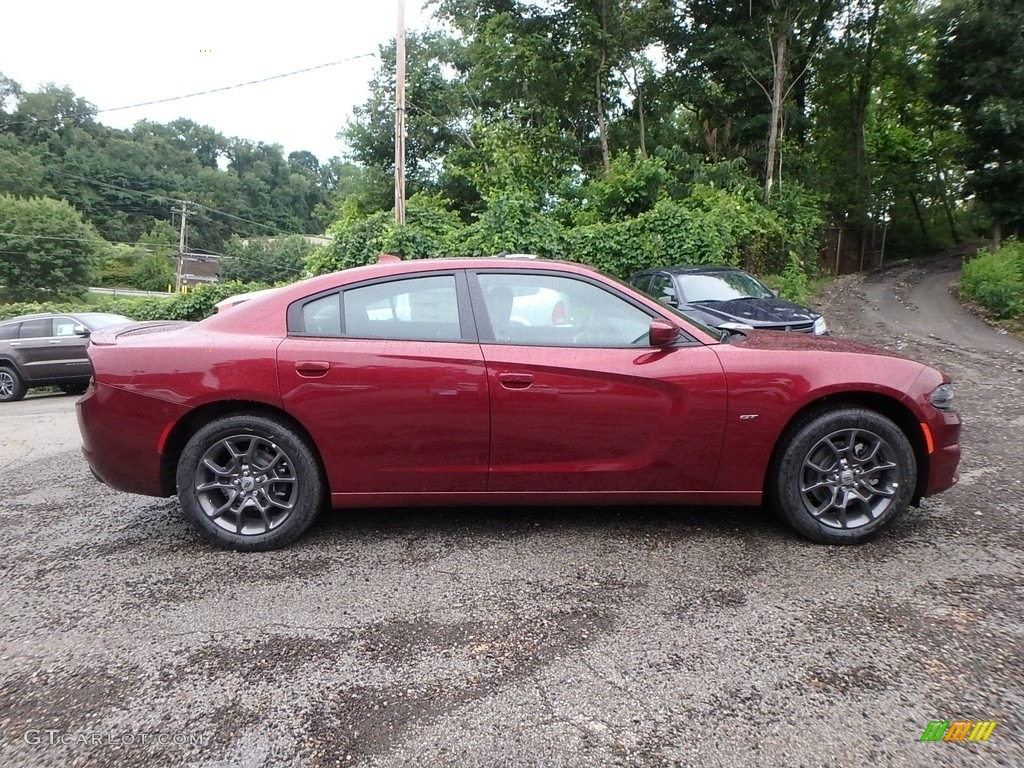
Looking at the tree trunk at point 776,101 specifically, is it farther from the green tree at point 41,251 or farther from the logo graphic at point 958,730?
the green tree at point 41,251

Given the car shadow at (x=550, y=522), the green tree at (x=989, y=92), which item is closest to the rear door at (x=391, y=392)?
the car shadow at (x=550, y=522)

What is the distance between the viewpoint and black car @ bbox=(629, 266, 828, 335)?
26.5 feet

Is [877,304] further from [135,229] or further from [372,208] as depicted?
[135,229]

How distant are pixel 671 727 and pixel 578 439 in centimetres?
147

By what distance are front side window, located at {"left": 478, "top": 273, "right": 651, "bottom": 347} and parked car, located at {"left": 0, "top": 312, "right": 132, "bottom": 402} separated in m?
10.6

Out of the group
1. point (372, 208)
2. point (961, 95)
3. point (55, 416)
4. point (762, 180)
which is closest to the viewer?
point (55, 416)

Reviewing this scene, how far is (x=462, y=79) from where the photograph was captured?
1012 inches

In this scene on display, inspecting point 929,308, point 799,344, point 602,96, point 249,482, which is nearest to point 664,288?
point 799,344

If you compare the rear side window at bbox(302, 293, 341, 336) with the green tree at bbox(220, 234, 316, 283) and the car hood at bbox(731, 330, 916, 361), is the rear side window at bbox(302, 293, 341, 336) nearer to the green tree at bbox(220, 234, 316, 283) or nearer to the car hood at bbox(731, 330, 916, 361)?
the car hood at bbox(731, 330, 916, 361)

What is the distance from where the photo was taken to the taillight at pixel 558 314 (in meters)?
3.34

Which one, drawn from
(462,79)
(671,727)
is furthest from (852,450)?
(462,79)

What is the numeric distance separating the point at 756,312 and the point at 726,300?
78cm

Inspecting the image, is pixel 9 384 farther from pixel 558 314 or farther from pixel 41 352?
pixel 558 314

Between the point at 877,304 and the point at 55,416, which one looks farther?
the point at 877,304
